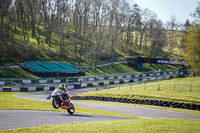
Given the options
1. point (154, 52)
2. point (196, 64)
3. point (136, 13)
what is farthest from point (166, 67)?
point (196, 64)

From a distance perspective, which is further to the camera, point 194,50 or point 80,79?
point 80,79

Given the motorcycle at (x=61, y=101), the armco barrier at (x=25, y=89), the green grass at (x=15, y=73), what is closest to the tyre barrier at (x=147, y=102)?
the armco barrier at (x=25, y=89)

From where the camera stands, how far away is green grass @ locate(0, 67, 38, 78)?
4612cm

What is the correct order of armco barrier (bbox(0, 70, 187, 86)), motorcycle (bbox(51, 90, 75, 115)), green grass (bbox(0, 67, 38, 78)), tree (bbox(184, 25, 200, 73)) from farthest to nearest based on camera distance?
green grass (bbox(0, 67, 38, 78))
tree (bbox(184, 25, 200, 73))
armco barrier (bbox(0, 70, 187, 86))
motorcycle (bbox(51, 90, 75, 115))

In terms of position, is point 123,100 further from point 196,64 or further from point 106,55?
point 106,55

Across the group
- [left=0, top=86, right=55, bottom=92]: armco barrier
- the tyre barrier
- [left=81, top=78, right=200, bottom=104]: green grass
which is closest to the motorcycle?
the tyre barrier

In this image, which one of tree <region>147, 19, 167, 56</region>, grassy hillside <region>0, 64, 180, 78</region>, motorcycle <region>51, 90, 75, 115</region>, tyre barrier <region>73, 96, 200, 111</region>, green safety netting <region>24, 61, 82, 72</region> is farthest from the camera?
tree <region>147, 19, 167, 56</region>

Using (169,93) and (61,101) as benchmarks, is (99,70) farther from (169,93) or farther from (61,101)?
(61,101)

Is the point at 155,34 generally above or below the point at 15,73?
above

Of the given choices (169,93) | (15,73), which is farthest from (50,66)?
(169,93)

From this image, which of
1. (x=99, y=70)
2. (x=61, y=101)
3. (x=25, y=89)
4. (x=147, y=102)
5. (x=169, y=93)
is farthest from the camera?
(x=99, y=70)

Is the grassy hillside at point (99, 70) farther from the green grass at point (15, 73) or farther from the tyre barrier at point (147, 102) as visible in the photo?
the tyre barrier at point (147, 102)

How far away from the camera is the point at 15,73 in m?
48.1

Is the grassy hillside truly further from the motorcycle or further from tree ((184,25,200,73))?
the motorcycle
